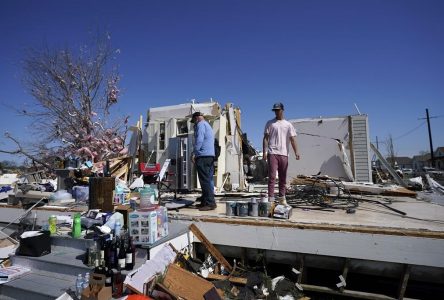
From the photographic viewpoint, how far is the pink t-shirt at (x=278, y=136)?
485cm

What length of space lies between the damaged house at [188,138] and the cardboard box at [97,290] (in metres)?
5.34

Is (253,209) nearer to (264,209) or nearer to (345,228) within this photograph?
(264,209)

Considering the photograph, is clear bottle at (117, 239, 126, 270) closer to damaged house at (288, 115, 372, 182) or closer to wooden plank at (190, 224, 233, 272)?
wooden plank at (190, 224, 233, 272)

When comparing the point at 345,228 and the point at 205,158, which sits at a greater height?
the point at 205,158

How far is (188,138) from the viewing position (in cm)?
834

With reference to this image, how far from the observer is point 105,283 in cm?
280

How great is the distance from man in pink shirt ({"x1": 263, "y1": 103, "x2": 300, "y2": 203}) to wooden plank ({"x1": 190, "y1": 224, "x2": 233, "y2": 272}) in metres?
1.39

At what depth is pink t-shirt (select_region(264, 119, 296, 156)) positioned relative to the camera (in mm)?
4852

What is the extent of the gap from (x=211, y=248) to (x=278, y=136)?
2.30 meters

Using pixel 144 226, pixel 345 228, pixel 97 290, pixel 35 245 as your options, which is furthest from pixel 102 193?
pixel 345 228

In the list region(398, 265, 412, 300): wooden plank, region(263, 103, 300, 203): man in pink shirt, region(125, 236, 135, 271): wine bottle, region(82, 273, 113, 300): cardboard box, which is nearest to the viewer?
region(82, 273, 113, 300): cardboard box

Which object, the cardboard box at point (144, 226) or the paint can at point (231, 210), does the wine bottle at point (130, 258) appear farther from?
the paint can at point (231, 210)

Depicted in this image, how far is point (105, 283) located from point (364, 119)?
1043 cm

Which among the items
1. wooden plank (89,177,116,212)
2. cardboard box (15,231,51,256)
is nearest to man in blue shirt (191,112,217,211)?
wooden plank (89,177,116,212)
